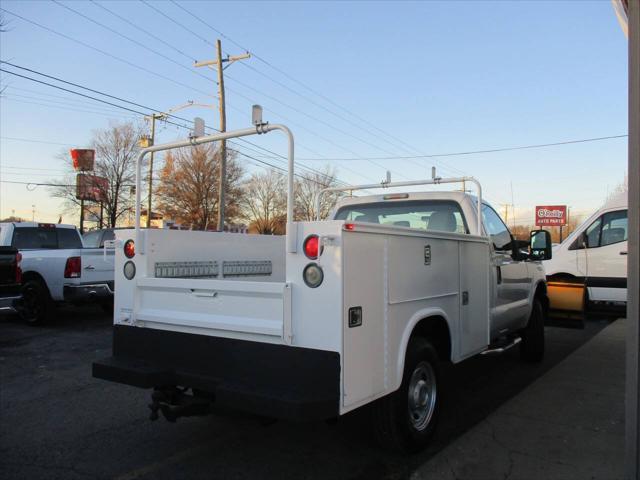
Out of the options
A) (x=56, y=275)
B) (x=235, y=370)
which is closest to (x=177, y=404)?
(x=235, y=370)

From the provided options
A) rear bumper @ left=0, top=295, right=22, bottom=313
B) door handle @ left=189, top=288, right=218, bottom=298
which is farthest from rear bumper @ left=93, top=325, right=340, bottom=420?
rear bumper @ left=0, top=295, right=22, bottom=313

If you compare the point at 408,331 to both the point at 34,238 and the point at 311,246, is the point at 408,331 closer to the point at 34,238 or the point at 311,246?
the point at 311,246

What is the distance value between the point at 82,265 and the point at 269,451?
7029 mm

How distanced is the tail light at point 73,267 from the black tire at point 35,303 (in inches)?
Result: 26.8

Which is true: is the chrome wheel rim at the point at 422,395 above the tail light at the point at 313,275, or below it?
below

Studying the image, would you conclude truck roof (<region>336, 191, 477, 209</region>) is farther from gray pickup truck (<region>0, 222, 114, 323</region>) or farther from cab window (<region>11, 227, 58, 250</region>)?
cab window (<region>11, 227, 58, 250</region>)

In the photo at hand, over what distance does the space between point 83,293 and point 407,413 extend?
25.3 ft

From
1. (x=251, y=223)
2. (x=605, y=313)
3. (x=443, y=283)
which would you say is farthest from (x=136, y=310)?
(x=251, y=223)

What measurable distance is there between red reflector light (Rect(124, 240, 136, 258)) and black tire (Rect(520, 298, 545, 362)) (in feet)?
16.3

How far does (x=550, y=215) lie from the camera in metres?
41.2

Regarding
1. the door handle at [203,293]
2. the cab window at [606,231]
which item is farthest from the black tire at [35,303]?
the cab window at [606,231]

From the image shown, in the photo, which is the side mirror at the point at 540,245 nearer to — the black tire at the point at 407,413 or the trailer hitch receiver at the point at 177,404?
the black tire at the point at 407,413

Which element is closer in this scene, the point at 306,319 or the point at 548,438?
the point at 306,319

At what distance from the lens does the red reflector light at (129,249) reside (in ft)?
12.9
